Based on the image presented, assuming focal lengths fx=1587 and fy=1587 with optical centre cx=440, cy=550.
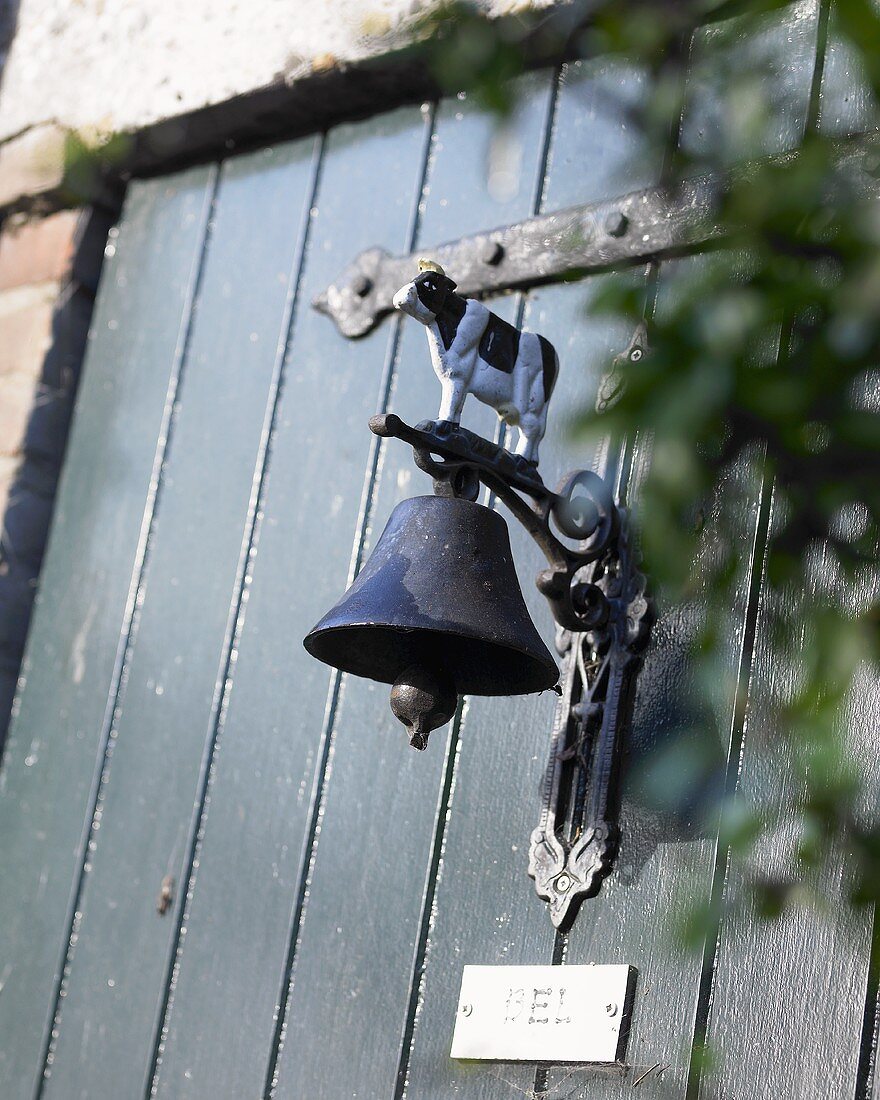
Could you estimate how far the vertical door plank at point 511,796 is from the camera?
1.48 meters

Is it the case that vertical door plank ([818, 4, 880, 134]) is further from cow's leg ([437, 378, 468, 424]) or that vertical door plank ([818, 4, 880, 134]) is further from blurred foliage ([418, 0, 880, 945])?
blurred foliage ([418, 0, 880, 945])

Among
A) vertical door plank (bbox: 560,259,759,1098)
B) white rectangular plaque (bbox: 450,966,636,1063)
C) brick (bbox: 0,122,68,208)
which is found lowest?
white rectangular plaque (bbox: 450,966,636,1063)

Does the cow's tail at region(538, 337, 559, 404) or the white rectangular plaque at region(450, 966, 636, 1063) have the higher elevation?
the cow's tail at region(538, 337, 559, 404)

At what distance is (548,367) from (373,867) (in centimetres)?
54

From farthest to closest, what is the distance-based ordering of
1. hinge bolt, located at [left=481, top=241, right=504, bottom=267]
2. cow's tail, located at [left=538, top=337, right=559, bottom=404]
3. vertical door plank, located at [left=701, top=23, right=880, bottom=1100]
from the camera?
1. hinge bolt, located at [left=481, top=241, right=504, bottom=267]
2. cow's tail, located at [left=538, top=337, right=559, bottom=404]
3. vertical door plank, located at [left=701, top=23, right=880, bottom=1100]

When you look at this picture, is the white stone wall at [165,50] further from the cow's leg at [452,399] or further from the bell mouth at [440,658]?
the bell mouth at [440,658]

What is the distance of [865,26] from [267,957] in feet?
4.24

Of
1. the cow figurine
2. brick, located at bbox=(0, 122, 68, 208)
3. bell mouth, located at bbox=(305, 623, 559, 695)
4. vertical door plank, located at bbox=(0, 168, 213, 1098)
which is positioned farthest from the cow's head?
brick, located at bbox=(0, 122, 68, 208)

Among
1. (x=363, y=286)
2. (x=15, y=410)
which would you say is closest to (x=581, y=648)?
(x=363, y=286)

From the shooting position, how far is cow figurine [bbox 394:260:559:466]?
4.53 ft

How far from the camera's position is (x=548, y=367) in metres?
1.48

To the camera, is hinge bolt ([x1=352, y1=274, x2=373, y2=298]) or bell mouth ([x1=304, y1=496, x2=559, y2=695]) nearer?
bell mouth ([x1=304, y1=496, x2=559, y2=695])

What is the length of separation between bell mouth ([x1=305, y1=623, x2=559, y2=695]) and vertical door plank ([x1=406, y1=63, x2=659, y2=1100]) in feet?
0.50

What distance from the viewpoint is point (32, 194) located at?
7.45ft
